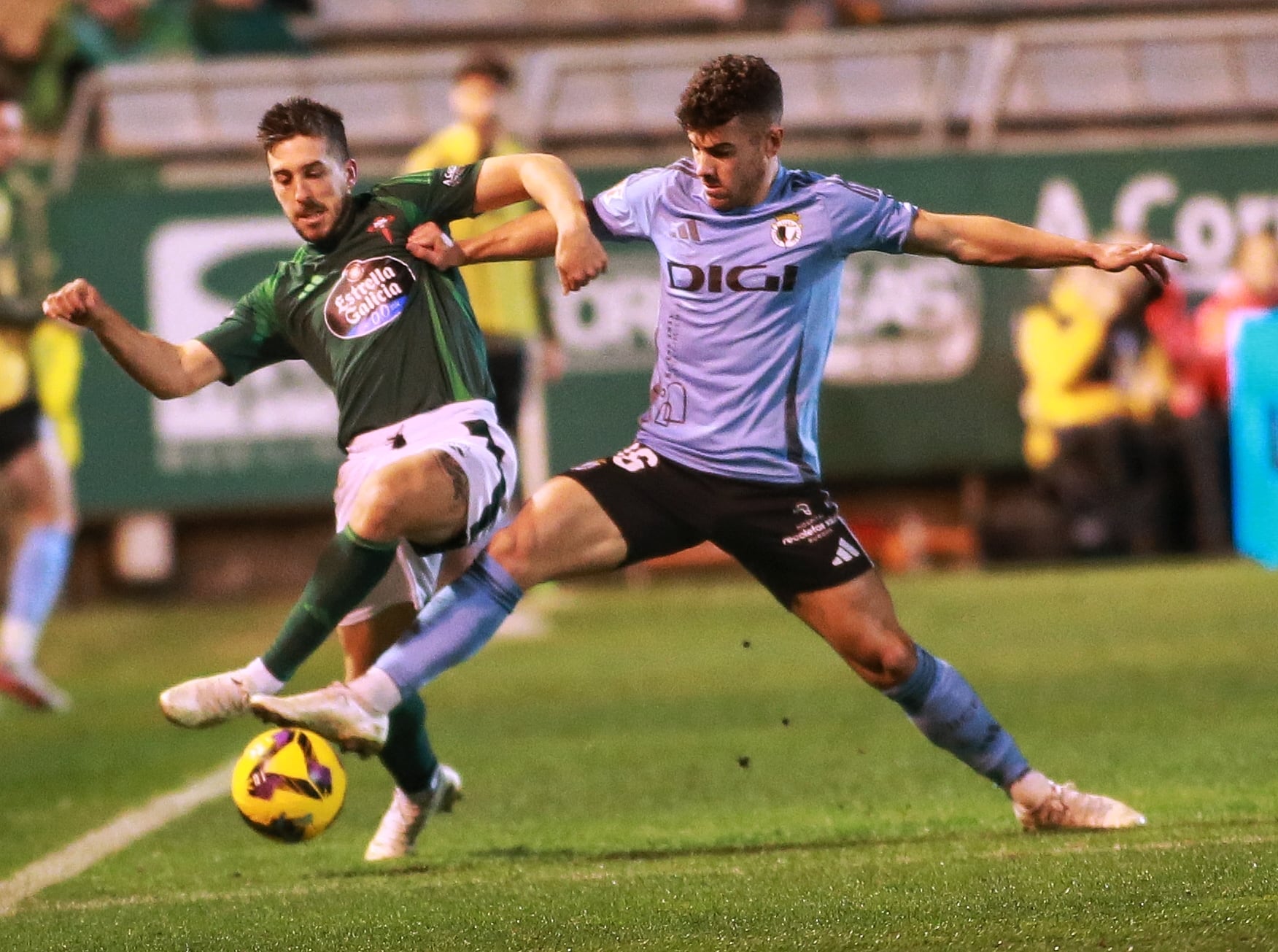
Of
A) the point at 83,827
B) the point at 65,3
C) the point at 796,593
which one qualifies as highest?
the point at 65,3

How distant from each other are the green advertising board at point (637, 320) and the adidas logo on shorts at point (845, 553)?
890 cm

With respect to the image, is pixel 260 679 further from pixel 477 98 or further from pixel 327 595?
pixel 477 98

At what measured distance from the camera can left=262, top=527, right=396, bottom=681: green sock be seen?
5512 millimetres

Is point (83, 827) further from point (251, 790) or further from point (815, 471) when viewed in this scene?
point (815, 471)

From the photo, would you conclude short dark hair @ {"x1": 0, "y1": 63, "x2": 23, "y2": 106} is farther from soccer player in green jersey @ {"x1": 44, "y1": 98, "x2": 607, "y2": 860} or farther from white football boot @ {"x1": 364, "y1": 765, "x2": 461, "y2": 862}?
white football boot @ {"x1": 364, "y1": 765, "x2": 461, "y2": 862}

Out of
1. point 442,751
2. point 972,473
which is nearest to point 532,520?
point 442,751

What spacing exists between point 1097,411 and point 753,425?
9425 millimetres

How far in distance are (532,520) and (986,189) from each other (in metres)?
9.98

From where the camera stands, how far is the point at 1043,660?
10.6 m

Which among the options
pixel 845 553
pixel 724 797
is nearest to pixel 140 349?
pixel 845 553


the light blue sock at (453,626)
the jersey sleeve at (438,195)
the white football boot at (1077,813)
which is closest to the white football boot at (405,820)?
the light blue sock at (453,626)

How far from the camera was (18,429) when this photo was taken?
424 inches

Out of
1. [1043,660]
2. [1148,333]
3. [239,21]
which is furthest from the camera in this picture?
[239,21]

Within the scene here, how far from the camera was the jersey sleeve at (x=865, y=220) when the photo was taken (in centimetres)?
567
